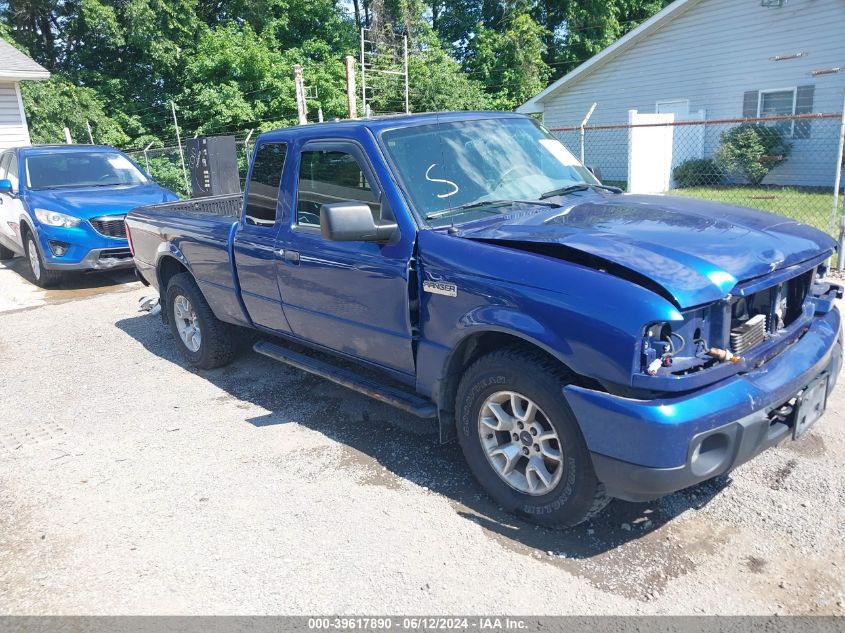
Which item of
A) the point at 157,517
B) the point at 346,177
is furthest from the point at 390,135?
the point at 157,517

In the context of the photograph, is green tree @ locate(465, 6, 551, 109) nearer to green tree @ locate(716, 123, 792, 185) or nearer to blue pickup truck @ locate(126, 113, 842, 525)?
green tree @ locate(716, 123, 792, 185)

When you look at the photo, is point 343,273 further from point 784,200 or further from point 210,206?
point 784,200

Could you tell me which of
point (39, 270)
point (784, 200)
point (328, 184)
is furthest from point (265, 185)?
point (784, 200)

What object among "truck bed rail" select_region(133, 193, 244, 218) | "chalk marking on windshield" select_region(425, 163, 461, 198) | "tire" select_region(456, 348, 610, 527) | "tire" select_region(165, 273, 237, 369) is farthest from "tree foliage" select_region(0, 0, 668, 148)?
"tire" select_region(456, 348, 610, 527)

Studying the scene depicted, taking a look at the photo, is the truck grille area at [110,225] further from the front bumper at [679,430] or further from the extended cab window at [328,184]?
the front bumper at [679,430]

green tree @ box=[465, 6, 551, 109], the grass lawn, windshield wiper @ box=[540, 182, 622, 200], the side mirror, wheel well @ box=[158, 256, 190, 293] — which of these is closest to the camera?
the side mirror

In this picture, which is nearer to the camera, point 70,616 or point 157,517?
point 70,616

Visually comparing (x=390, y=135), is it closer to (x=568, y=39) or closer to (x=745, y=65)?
(x=745, y=65)

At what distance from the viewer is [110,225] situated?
9164 millimetres

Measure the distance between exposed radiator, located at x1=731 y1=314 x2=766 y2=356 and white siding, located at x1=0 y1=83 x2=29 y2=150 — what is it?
17858 mm

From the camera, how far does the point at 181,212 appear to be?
6.04 metres

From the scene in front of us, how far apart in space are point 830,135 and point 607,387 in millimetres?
16076

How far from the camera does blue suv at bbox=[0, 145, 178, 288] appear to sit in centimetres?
907

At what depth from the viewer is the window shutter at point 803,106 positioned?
1619 centimetres
